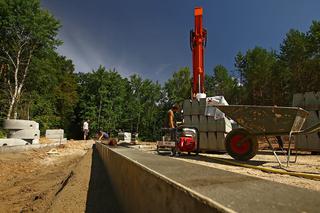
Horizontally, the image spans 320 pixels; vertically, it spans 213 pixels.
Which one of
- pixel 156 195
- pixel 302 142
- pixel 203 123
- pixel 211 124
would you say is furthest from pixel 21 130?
pixel 156 195

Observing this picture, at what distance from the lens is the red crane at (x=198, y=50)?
44.5ft

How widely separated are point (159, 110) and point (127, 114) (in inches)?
329

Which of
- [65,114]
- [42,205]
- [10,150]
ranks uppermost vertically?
[65,114]

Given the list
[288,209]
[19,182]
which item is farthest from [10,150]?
[288,209]

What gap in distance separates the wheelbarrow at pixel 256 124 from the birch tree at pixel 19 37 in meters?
22.8

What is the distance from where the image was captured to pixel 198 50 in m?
13.6

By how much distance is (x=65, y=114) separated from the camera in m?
47.7

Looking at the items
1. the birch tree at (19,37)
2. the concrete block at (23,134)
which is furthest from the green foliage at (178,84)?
the concrete block at (23,134)

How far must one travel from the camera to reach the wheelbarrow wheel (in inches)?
286

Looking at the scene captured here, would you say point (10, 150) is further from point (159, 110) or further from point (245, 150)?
point (159, 110)

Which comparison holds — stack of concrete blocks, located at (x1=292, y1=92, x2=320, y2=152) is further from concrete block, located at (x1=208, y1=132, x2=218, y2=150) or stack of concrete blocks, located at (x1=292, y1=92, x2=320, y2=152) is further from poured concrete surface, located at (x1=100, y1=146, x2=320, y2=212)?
poured concrete surface, located at (x1=100, y1=146, x2=320, y2=212)

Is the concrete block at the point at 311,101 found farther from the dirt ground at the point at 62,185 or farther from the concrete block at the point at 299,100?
the dirt ground at the point at 62,185

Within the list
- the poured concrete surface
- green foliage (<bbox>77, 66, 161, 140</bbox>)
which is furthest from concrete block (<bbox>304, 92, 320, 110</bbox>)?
green foliage (<bbox>77, 66, 161, 140</bbox>)

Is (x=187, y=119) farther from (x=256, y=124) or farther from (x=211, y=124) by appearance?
(x=256, y=124)
